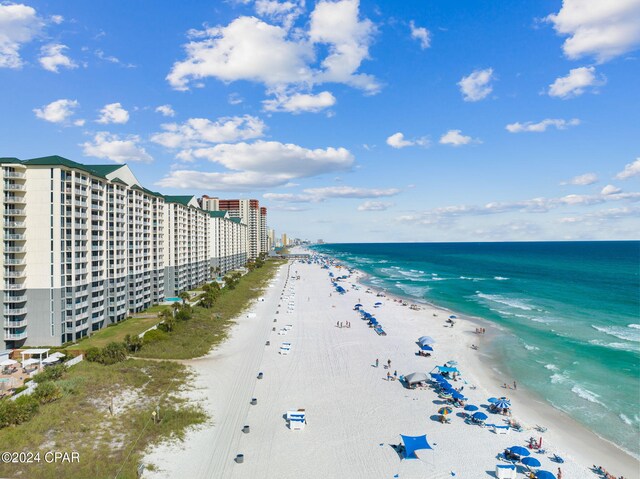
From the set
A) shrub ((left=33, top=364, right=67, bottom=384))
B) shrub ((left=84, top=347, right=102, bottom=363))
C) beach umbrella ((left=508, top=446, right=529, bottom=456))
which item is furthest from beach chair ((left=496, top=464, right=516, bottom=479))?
shrub ((left=84, top=347, right=102, bottom=363))

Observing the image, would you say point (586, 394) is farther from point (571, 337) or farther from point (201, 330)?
point (201, 330)

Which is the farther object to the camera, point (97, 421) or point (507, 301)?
point (507, 301)

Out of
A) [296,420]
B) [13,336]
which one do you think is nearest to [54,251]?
[13,336]

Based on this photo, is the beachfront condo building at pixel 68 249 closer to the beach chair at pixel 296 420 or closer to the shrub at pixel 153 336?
the shrub at pixel 153 336

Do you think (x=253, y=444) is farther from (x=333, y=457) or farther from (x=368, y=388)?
(x=368, y=388)

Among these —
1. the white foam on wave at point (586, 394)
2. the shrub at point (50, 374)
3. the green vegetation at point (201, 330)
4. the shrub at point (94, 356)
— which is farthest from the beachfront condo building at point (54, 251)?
the white foam on wave at point (586, 394)

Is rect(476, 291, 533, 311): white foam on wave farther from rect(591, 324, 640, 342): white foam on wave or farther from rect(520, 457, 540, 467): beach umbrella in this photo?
rect(520, 457, 540, 467): beach umbrella

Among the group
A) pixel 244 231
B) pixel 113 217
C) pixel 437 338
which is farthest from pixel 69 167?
pixel 244 231
